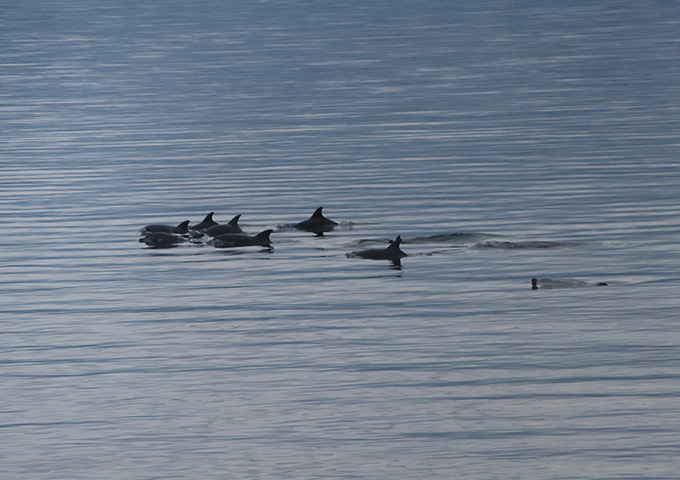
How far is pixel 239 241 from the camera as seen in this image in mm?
35344

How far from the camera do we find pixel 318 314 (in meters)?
27.1

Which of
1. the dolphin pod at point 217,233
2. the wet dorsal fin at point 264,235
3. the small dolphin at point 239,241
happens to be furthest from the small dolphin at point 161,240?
the wet dorsal fin at point 264,235

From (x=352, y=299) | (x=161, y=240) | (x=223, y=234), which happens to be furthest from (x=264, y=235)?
(x=352, y=299)

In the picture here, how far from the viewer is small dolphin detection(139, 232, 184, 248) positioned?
117 ft

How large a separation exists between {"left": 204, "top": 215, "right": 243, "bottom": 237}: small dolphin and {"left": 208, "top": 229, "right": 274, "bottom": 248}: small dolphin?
32 cm

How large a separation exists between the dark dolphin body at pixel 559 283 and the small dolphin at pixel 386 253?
13.6 feet

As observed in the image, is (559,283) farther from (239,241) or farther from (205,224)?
(205,224)

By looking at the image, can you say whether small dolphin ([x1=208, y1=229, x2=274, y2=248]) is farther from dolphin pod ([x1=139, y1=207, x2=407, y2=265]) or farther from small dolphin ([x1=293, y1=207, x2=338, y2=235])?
small dolphin ([x1=293, y1=207, x2=338, y2=235])

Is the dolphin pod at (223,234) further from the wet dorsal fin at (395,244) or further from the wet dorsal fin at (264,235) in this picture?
the wet dorsal fin at (395,244)

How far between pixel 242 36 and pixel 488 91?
89.5 m

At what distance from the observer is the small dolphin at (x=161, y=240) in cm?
3581

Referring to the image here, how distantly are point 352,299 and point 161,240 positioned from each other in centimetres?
861

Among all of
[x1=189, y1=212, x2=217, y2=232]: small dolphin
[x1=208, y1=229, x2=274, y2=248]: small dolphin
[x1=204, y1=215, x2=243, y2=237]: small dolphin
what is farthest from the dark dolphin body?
[x1=189, y1=212, x2=217, y2=232]: small dolphin

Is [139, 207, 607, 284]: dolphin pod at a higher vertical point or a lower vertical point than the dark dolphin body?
higher
